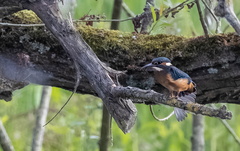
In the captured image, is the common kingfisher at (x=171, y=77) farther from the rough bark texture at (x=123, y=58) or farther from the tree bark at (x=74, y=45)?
the rough bark texture at (x=123, y=58)

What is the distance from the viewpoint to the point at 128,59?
1789mm

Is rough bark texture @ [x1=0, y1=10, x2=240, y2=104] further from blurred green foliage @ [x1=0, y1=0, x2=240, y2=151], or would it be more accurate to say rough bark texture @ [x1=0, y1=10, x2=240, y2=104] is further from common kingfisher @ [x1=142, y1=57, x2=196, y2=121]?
blurred green foliage @ [x1=0, y1=0, x2=240, y2=151]

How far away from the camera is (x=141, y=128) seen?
12.2ft

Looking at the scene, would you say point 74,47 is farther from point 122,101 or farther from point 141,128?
point 141,128

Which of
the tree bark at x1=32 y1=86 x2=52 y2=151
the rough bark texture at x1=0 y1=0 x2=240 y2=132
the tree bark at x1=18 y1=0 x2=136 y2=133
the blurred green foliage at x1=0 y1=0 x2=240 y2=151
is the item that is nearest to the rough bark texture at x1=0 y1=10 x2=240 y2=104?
the rough bark texture at x1=0 y1=0 x2=240 y2=132

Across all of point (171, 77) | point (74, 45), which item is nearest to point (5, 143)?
point (74, 45)

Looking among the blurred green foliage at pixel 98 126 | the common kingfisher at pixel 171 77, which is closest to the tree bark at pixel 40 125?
the blurred green foliage at pixel 98 126

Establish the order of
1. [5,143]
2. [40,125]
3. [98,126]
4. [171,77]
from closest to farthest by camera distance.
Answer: [171,77], [5,143], [40,125], [98,126]

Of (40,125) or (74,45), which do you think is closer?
(74,45)

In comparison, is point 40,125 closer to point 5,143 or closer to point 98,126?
point 5,143

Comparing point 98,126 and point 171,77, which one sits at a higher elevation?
point 98,126

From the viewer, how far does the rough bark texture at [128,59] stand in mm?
1710

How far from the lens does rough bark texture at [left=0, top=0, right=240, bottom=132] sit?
67.3 inches

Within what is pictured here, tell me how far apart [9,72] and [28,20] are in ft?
0.77
